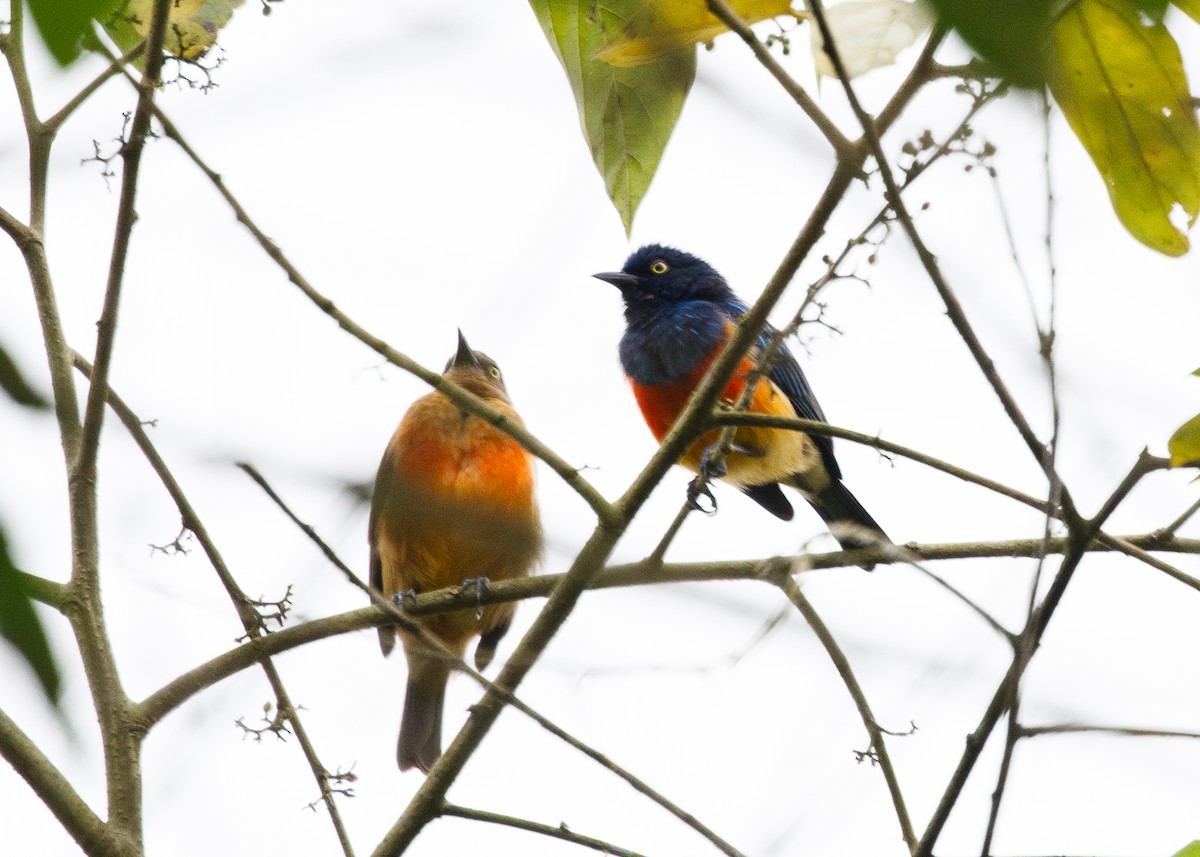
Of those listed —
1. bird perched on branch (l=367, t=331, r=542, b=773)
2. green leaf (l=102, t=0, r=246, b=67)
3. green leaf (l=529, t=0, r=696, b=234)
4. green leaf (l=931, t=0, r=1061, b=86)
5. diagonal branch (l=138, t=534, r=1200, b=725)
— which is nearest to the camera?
green leaf (l=931, t=0, r=1061, b=86)

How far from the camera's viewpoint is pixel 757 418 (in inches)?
96.7

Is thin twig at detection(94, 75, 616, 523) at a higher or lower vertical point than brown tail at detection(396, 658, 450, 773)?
lower

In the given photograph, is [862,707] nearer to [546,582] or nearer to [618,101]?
[546,582]

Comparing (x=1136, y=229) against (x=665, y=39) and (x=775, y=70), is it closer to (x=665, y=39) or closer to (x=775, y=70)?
(x=775, y=70)

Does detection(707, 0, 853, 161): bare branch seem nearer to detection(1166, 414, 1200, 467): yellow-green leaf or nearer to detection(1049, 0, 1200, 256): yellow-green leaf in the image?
detection(1049, 0, 1200, 256): yellow-green leaf

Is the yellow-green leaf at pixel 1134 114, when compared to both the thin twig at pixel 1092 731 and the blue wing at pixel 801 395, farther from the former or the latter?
the blue wing at pixel 801 395

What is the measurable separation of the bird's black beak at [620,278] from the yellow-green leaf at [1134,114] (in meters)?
5.15

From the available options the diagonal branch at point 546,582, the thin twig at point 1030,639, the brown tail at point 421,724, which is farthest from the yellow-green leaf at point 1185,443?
the brown tail at point 421,724

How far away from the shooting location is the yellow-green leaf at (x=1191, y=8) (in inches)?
56.4

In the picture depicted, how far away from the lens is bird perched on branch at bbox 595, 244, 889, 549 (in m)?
5.80

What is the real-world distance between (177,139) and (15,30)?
0.44 meters

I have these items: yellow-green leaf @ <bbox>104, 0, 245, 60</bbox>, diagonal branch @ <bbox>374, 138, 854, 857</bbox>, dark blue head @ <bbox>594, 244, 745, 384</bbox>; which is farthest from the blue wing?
yellow-green leaf @ <bbox>104, 0, 245, 60</bbox>

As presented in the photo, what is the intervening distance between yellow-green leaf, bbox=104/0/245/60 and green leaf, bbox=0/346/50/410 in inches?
47.2

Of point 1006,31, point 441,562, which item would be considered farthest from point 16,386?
point 441,562
